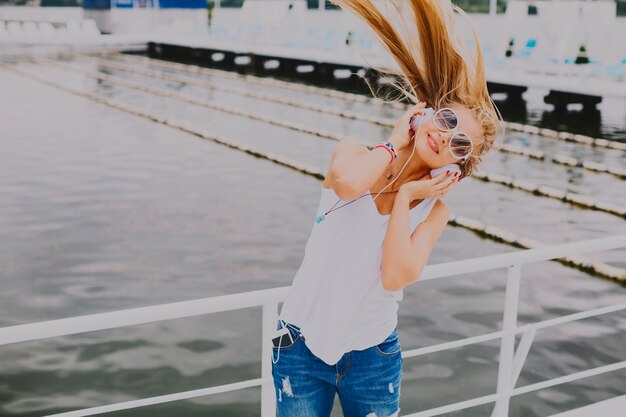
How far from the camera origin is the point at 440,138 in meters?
1.86

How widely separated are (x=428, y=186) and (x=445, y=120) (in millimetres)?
173

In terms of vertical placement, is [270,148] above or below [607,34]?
below

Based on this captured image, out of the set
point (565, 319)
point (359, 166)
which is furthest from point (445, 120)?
point (565, 319)

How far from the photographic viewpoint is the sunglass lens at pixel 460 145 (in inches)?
72.8

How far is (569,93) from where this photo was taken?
17.2 m

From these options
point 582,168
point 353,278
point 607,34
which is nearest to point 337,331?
point 353,278

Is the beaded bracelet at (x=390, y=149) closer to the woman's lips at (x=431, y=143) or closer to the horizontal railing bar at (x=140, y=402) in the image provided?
the woman's lips at (x=431, y=143)

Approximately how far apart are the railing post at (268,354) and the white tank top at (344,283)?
41 cm

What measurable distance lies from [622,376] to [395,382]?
4.11 metres

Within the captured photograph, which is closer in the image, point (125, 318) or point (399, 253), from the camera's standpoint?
point (399, 253)

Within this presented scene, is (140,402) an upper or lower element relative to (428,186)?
lower

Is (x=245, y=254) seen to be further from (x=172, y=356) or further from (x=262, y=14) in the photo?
(x=262, y=14)

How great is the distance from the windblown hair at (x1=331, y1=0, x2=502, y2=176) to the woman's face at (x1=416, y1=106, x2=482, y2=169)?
21 mm

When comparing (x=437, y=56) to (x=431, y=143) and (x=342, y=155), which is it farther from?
(x=342, y=155)
